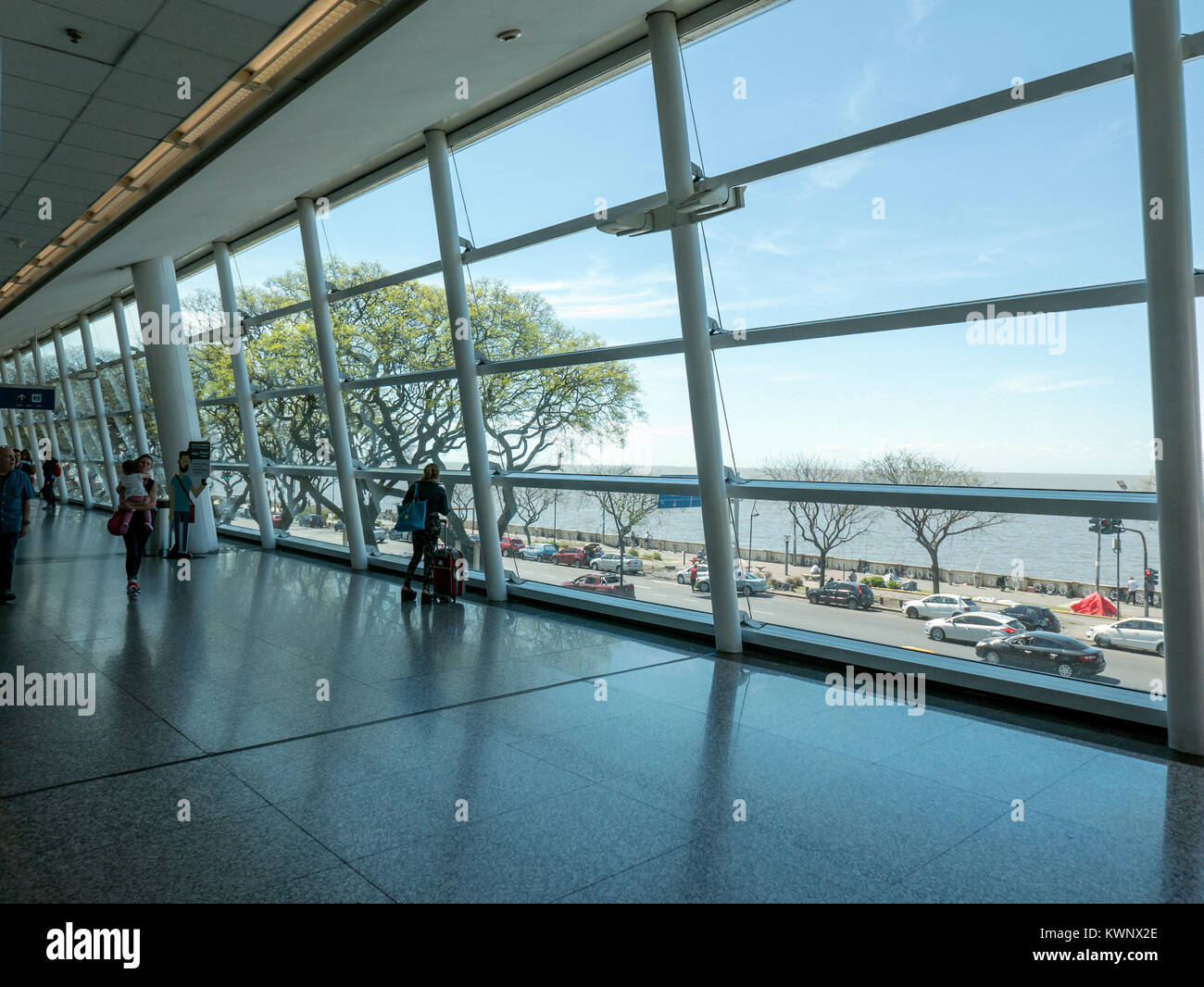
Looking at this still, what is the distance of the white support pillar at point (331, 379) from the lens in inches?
466

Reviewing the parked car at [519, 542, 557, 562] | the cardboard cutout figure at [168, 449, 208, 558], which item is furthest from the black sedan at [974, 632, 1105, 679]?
the cardboard cutout figure at [168, 449, 208, 558]

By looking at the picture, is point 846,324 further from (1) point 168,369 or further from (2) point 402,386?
(1) point 168,369

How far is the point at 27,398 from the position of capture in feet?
62.4

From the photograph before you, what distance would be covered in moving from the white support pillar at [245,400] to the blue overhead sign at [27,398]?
755cm

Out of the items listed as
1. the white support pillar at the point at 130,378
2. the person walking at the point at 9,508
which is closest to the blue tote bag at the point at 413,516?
the person walking at the point at 9,508

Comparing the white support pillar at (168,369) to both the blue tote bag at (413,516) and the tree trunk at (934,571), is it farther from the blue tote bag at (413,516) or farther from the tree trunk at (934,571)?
the tree trunk at (934,571)

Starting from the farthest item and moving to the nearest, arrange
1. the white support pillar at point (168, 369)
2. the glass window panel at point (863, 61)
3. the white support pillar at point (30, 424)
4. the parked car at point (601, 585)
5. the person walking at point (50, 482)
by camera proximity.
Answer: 1. the white support pillar at point (30, 424)
2. the person walking at point (50, 482)
3. the white support pillar at point (168, 369)
4. the parked car at point (601, 585)
5. the glass window panel at point (863, 61)

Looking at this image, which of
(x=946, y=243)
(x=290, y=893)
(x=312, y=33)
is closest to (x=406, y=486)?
(x=312, y=33)

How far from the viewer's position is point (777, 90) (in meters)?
6.45

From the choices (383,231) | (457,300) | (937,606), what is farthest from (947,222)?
(383,231)

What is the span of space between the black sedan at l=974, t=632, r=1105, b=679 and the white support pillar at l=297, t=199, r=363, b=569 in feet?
30.1

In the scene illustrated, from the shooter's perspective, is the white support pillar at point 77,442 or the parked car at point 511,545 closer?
the parked car at point 511,545

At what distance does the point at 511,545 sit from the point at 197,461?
6400 millimetres
